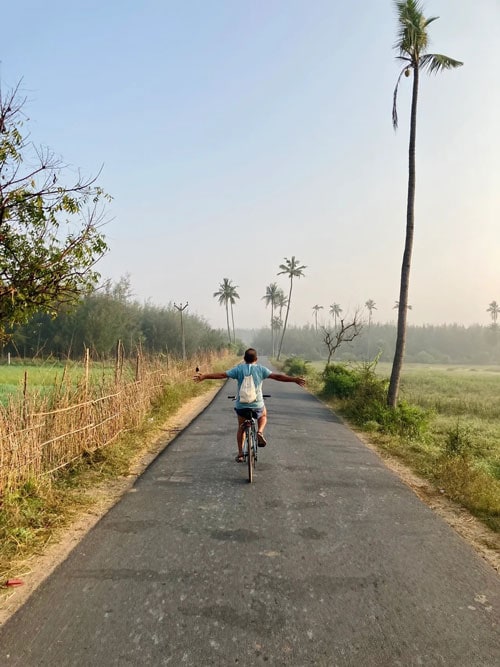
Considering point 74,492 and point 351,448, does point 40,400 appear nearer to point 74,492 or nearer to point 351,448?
point 74,492

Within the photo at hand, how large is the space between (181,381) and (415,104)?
1226 centimetres

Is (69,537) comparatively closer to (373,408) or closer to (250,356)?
(250,356)

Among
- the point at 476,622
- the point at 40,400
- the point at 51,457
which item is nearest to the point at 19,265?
the point at 40,400

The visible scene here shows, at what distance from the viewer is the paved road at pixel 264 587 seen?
2.54 meters

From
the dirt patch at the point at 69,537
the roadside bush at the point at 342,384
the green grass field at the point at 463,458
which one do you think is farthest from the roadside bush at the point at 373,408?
the dirt patch at the point at 69,537

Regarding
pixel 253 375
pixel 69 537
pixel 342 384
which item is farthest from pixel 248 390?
pixel 342 384

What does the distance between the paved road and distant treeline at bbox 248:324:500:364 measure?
9592 centimetres

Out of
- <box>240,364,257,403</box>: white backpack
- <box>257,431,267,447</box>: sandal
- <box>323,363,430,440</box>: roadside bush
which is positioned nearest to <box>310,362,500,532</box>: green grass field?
<box>323,363,430,440</box>: roadside bush

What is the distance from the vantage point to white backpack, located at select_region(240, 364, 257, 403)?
6.08m

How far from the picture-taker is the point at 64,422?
6.15 metres

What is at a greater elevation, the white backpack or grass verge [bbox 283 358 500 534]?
the white backpack

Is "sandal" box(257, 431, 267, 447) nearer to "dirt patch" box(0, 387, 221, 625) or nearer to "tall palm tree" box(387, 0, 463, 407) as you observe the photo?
"dirt patch" box(0, 387, 221, 625)

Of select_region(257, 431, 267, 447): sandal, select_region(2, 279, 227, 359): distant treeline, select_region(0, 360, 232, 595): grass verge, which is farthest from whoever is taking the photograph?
select_region(2, 279, 227, 359): distant treeline

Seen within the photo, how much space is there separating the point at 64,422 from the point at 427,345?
392ft
